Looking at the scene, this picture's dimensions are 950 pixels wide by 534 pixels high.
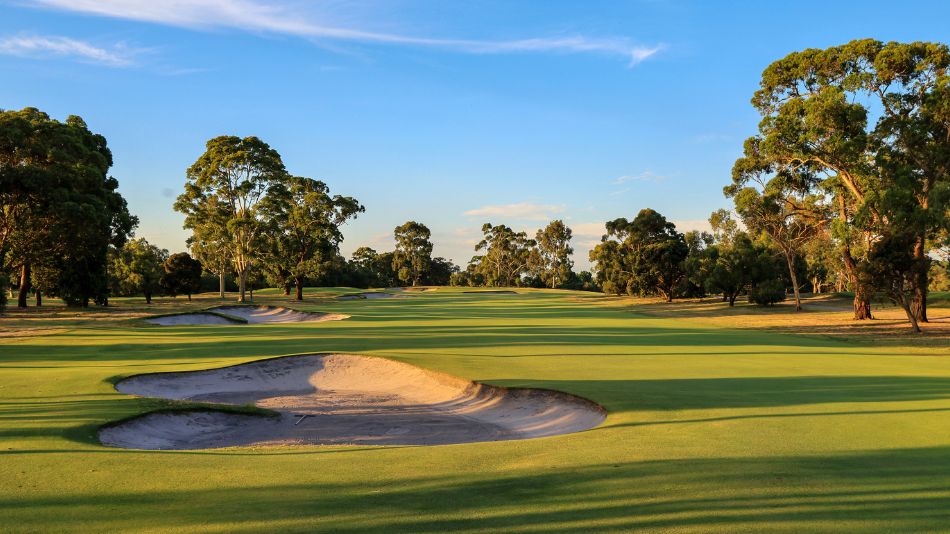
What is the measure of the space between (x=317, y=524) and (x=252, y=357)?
16609 mm

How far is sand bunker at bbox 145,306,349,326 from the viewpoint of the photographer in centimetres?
3869

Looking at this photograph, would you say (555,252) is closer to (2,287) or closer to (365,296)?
(365,296)

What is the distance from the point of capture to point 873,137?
36250 millimetres

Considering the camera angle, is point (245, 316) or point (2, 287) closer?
point (2, 287)

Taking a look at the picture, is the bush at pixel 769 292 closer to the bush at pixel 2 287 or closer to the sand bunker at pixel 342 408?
the sand bunker at pixel 342 408

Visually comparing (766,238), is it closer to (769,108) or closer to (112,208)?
A: (769,108)

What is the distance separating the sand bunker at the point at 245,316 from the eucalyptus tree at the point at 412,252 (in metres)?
78.2

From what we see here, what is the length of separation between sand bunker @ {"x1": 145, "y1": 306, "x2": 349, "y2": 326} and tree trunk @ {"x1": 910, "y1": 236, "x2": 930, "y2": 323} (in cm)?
3533

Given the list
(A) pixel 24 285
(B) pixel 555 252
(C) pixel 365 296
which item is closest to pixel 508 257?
A: (B) pixel 555 252

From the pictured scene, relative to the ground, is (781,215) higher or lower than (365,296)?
higher

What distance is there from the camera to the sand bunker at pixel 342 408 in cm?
1122

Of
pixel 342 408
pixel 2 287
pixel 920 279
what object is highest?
pixel 2 287

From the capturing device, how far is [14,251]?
1693 inches

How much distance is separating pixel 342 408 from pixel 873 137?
36638 millimetres
